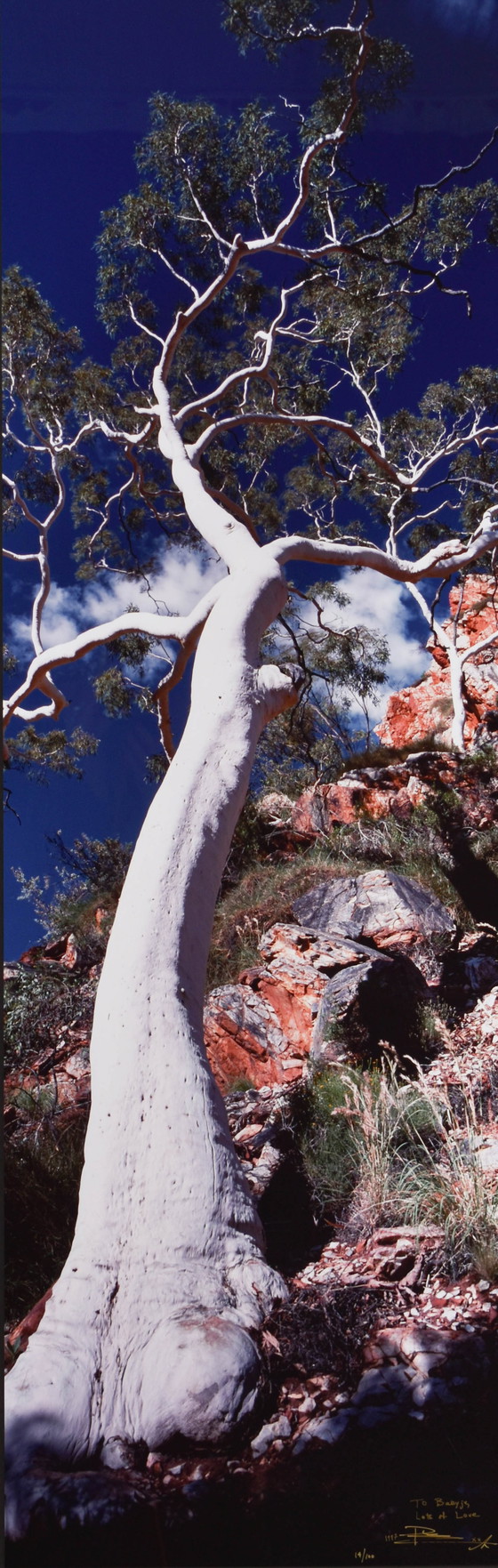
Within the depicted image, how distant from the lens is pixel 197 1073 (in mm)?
2732

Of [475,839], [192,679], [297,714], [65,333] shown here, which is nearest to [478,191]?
[65,333]

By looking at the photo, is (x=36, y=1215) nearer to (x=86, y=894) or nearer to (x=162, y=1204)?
(x=162, y=1204)

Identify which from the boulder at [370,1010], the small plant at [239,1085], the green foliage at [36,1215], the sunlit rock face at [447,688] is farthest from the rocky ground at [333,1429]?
the sunlit rock face at [447,688]

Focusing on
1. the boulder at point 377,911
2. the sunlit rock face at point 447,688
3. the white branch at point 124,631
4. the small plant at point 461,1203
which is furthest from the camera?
the sunlit rock face at point 447,688

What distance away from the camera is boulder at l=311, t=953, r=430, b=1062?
4480 mm

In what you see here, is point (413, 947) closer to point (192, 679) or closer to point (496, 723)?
point (192, 679)

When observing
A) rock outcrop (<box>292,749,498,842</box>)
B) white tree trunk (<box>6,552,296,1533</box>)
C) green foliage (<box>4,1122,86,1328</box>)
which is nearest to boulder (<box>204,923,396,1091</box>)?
green foliage (<box>4,1122,86,1328</box>)

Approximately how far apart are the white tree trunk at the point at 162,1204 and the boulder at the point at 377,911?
8.67ft

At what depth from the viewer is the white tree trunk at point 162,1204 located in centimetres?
A: 196

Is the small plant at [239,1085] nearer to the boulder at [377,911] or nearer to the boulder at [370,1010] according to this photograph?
the boulder at [370,1010]

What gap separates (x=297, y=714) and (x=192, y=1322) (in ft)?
27.0

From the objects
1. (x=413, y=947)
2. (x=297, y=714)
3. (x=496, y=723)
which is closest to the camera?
(x=413, y=947)

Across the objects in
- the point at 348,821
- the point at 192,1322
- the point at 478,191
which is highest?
the point at 478,191

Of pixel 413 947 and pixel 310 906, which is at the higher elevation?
pixel 310 906
